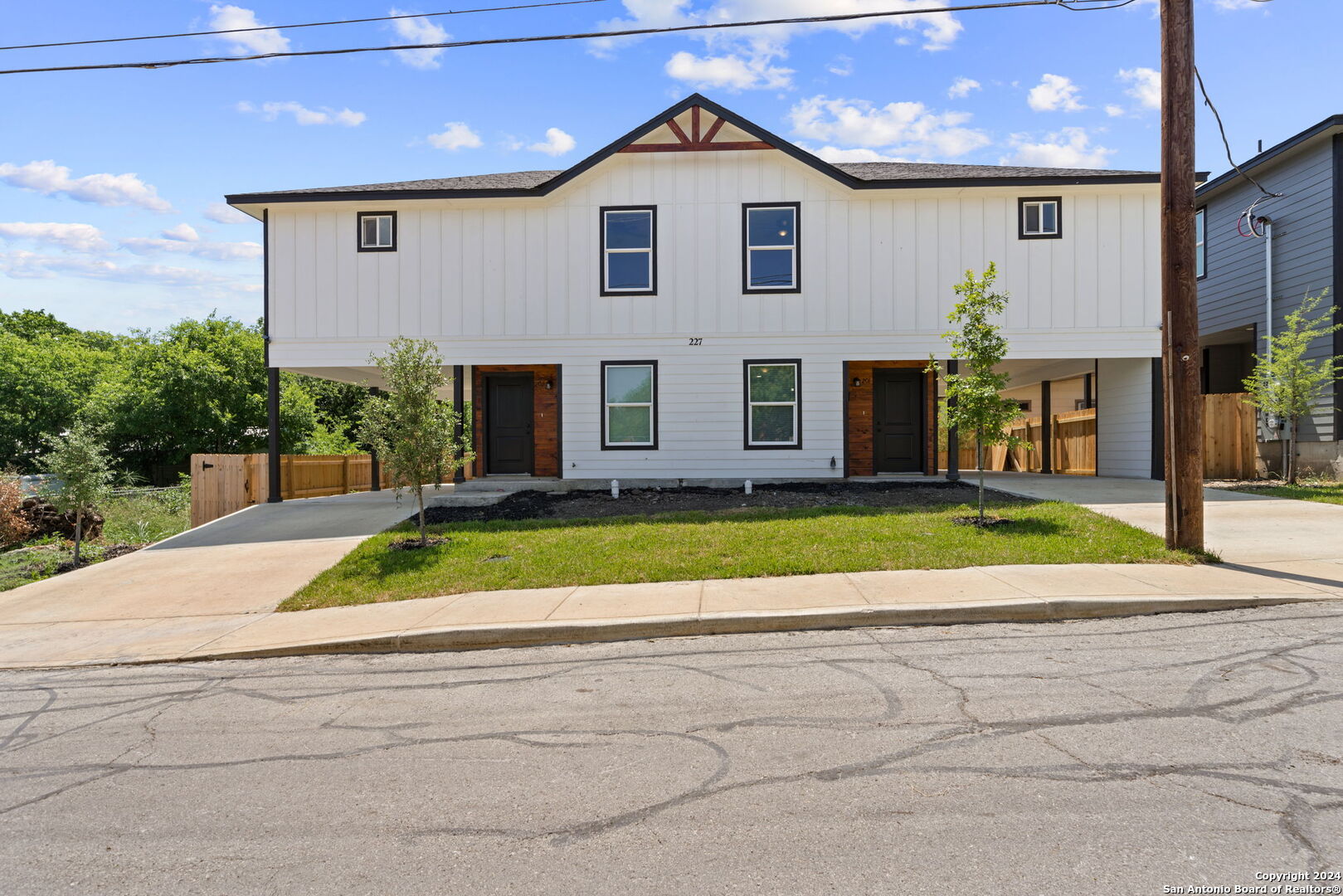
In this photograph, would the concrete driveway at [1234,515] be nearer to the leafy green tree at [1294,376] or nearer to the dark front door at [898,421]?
the dark front door at [898,421]

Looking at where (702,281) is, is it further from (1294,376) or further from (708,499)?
(1294,376)

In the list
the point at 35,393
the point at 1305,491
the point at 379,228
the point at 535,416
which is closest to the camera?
the point at 1305,491

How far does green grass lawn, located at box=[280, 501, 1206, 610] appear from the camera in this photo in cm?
904

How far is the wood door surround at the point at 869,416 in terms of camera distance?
17609 millimetres

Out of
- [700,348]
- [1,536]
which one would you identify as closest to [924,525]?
[700,348]

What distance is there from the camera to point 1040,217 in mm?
16641

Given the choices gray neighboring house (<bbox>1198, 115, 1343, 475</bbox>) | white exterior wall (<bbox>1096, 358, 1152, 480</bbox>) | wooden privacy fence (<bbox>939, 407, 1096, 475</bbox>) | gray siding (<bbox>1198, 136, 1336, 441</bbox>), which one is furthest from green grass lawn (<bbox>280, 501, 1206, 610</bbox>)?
gray siding (<bbox>1198, 136, 1336, 441</bbox>)

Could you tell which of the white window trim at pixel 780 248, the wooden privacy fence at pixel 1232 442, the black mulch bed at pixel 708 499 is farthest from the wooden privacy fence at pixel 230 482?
the wooden privacy fence at pixel 1232 442

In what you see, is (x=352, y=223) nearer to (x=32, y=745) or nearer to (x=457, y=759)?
(x=32, y=745)

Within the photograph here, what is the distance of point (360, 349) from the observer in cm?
1716

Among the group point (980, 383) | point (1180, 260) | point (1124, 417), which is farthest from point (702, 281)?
point (1124, 417)

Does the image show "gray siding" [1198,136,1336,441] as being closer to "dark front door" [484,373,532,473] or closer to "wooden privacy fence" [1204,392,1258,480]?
"wooden privacy fence" [1204,392,1258,480]

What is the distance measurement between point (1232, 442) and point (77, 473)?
2297 centimetres

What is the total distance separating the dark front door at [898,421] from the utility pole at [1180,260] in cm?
935
